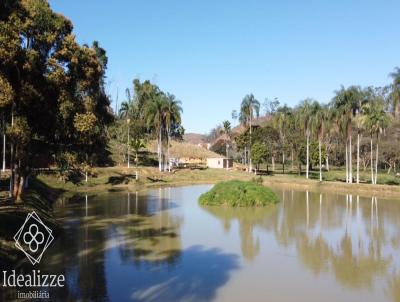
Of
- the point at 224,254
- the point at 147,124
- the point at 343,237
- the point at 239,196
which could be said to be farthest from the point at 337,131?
the point at 224,254

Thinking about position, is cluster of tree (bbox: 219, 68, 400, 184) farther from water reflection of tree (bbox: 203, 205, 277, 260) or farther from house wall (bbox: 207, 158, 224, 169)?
water reflection of tree (bbox: 203, 205, 277, 260)

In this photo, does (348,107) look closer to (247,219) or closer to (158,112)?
(158,112)

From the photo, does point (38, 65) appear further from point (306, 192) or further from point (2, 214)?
point (306, 192)

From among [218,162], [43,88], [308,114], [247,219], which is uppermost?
[308,114]

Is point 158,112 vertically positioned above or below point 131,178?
above

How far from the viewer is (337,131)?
62.0m

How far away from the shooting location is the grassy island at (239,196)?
34625 millimetres

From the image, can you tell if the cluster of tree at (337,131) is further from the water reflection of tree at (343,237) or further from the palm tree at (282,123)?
the water reflection of tree at (343,237)

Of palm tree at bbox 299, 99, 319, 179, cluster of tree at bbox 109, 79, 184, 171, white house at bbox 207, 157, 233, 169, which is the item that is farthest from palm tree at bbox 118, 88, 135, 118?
palm tree at bbox 299, 99, 319, 179

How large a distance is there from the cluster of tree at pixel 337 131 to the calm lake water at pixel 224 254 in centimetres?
1844

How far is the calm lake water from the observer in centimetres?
1391

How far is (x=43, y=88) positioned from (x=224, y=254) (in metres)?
12.0

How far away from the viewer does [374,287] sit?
14.7 m

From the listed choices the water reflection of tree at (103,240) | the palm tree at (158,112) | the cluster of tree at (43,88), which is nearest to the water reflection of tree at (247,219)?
the water reflection of tree at (103,240)
